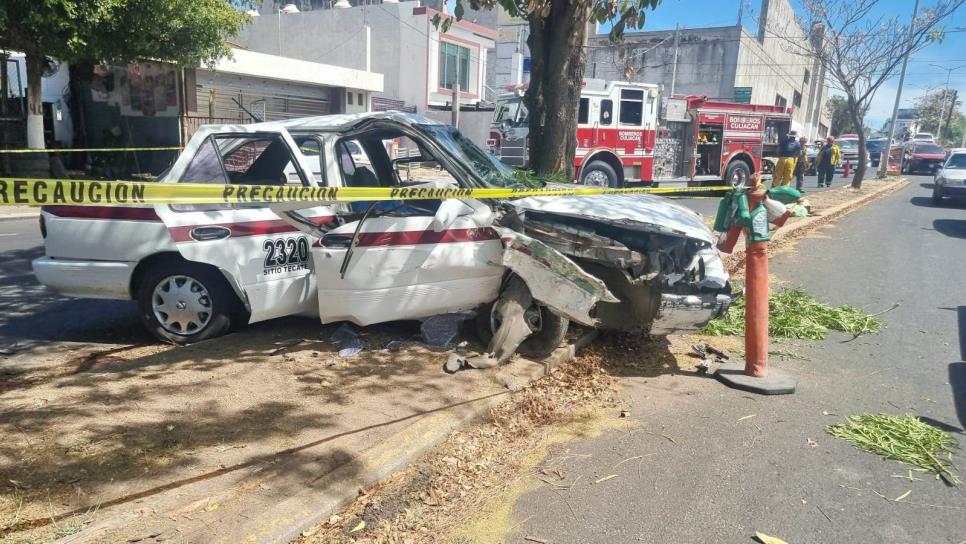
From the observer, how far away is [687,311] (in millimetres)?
4723

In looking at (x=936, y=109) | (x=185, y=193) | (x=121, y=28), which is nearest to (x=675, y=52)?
(x=121, y=28)

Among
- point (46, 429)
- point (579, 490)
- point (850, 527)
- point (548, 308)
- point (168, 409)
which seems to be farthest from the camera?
point (548, 308)

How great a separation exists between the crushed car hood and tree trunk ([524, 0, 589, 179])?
2521 mm

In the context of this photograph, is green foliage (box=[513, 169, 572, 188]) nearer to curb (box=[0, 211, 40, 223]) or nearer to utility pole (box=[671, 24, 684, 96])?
curb (box=[0, 211, 40, 223])

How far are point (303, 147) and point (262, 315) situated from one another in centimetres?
141

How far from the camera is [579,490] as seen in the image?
3.34 metres

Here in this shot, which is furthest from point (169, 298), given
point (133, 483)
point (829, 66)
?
point (829, 66)

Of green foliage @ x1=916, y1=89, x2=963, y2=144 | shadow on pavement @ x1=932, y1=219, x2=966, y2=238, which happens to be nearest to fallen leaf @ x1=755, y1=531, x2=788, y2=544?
shadow on pavement @ x1=932, y1=219, x2=966, y2=238

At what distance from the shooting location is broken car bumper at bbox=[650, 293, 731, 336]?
15.5 feet

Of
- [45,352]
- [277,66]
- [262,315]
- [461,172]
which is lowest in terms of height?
[45,352]

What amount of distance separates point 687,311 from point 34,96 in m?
15.4

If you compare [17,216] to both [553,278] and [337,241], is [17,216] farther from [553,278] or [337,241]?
[553,278]

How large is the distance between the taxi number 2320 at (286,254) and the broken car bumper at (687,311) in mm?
2765

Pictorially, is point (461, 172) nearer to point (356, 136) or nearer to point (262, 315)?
point (356, 136)
